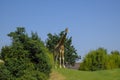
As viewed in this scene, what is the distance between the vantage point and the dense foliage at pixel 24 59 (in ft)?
85.9

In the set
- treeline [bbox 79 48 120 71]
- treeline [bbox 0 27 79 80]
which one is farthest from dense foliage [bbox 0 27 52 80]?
treeline [bbox 79 48 120 71]

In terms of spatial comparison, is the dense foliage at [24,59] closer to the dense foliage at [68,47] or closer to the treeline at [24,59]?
the treeline at [24,59]

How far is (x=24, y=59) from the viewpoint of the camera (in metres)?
26.8

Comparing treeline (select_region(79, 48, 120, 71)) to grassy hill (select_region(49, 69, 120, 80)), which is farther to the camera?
treeline (select_region(79, 48, 120, 71))

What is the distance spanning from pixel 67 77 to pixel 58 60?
6.54m

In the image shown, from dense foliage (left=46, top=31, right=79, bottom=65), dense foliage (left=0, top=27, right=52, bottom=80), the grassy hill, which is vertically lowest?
the grassy hill

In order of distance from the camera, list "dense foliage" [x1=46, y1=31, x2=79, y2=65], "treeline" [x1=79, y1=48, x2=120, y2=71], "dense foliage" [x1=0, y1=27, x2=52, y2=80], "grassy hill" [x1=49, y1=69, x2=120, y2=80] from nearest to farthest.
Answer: "dense foliage" [x1=0, y1=27, x2=52, y2=80] < "grassy hill" [x1=49, y1=69, x2=120, y2=80] < "treeline" [x1=79, y1=48, x2=120, y2=71] < "dense foliage" [x1=46, y1=31, x2=79, y2=65]

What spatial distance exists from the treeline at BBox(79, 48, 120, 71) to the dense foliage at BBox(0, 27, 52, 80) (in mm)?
21968

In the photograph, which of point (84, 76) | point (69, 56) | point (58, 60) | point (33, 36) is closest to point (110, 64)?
point (69, 56)

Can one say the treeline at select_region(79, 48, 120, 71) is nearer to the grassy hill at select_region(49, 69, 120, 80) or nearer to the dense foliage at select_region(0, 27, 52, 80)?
the grassy hill at select_region(49, 69, 120, 80)

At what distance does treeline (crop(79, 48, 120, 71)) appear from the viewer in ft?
161

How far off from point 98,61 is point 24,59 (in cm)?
2467

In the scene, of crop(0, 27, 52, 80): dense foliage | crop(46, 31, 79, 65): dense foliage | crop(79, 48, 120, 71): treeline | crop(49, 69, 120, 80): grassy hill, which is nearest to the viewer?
crop(0, 27, 52, 80): dense foliage

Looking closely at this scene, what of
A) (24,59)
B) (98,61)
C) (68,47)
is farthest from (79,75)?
(68,47)
